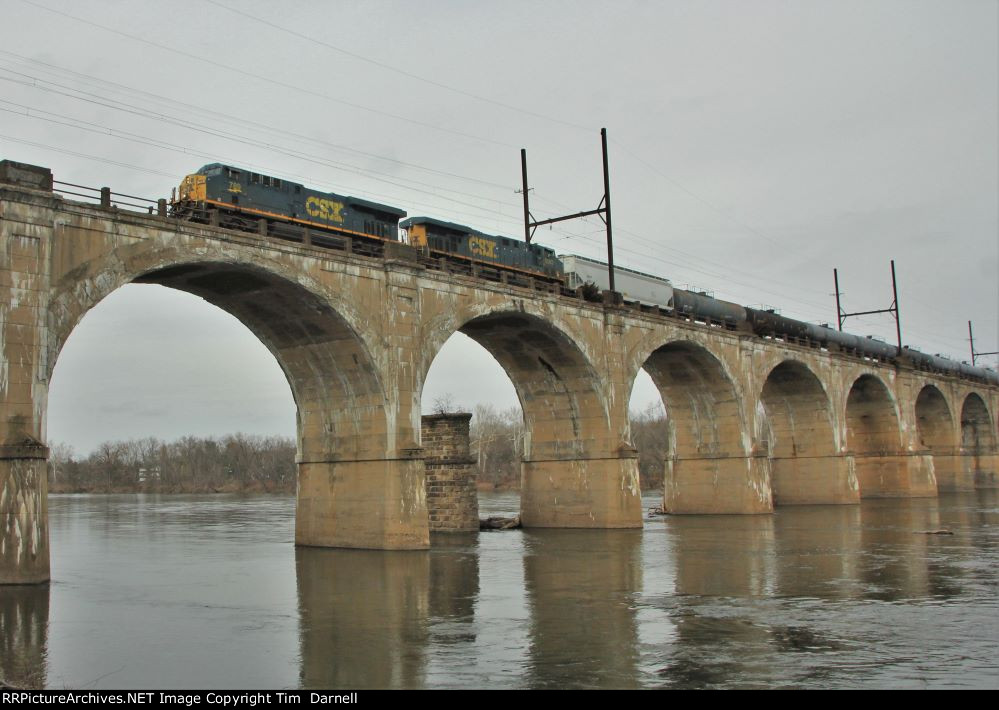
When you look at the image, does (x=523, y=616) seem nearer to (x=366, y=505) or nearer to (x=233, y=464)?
(x=366, y=505)

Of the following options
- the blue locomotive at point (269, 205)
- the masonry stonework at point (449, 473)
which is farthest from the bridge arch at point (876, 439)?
the blue locomotive at point (269, 205)

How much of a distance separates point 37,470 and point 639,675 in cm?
1502

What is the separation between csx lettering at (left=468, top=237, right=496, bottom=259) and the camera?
40062 mm

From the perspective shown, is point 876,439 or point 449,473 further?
point 876,439

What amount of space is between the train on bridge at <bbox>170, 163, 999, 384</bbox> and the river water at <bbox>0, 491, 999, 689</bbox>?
35.2 feet

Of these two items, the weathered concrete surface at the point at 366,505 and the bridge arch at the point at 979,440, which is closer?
the weathered concrete surface at the point at 366,505

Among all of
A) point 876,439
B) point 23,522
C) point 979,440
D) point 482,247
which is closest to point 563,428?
point 482,247

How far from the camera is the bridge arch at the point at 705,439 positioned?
48.6 metres

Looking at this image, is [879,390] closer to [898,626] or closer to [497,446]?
[898,626]

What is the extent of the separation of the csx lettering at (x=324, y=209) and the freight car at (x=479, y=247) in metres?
3.42

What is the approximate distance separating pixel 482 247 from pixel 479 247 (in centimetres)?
23

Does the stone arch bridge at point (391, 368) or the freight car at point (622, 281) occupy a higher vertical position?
the freight car at point (622, 281)

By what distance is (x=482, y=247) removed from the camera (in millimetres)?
40469

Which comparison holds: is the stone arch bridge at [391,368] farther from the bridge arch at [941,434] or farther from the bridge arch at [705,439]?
the bridge arch at [941,434]
